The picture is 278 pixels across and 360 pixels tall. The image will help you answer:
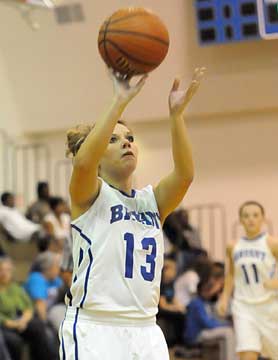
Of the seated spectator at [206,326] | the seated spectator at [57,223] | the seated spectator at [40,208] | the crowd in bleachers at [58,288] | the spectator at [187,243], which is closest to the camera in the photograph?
the crowd in bleachers at [58,288]

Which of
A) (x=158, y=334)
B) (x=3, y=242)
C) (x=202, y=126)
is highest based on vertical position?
(x=158, y=334)

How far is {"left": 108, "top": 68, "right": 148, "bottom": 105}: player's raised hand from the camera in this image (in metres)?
3.38

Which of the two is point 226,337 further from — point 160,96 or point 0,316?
point 160,96

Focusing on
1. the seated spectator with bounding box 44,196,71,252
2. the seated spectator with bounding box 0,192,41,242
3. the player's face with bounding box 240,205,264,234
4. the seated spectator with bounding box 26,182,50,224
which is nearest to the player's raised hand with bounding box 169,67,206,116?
the player's face with bounding box 240,205,264,234

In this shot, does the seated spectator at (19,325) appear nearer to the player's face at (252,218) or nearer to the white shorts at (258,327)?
the white shorts at (258,327)

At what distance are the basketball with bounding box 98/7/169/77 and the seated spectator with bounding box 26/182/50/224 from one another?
8.21 m

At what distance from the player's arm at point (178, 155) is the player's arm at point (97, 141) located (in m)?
0.31

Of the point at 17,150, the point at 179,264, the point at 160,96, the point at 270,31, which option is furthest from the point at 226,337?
the point at 17,150

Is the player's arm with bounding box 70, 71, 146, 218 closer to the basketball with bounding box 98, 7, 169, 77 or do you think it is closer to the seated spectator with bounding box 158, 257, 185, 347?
the basketball with bounding box 98, 7, 169, 77

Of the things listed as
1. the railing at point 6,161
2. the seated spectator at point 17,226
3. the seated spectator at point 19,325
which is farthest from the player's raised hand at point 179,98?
the railing at point 6,161

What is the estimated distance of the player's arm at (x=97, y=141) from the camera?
11.1ft

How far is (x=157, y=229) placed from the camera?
3.77m

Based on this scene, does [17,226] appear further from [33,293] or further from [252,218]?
[252,218]

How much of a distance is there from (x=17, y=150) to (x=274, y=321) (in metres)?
7.91
